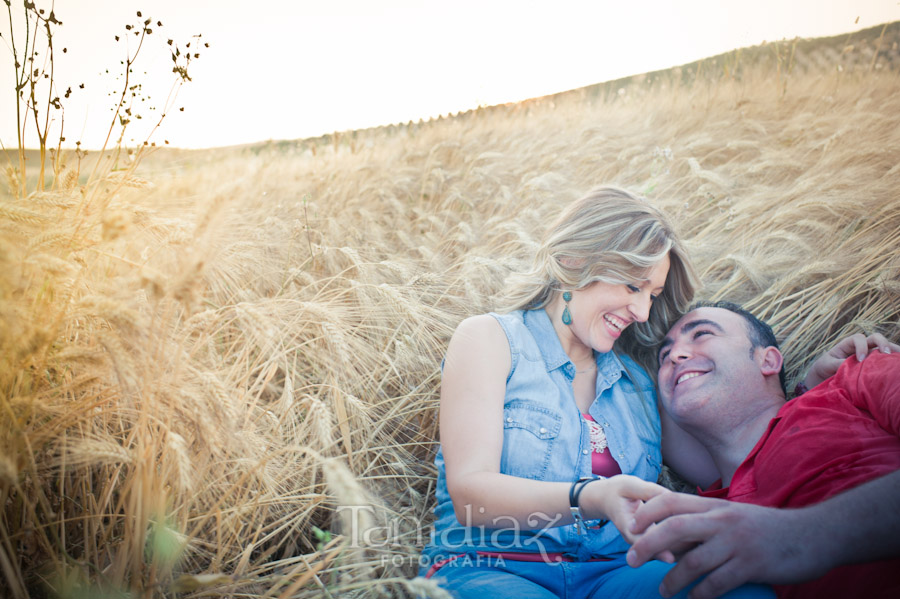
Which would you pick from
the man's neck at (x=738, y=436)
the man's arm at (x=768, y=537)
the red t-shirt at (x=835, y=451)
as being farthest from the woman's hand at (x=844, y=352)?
the man's arm at (x=768, y=537)

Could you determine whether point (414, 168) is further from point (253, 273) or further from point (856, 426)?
point (856, 426)

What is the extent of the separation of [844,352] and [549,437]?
3.39ft

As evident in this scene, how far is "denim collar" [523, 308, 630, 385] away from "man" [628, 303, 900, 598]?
0.61ft

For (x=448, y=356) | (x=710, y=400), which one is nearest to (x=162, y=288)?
(x=448, y=356)

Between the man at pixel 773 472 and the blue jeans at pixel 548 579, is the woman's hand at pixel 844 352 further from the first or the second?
the blue jeans at pixel 548 579

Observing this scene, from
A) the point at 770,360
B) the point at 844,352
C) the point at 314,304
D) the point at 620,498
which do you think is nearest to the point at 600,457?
the point at 620,498

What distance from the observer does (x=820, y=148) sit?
12.6 ft

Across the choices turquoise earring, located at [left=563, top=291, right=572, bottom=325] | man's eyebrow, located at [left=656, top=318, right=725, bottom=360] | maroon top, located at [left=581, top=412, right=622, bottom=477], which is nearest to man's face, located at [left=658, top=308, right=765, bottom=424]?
man's eyebrow, located at [left=656, top=318, right=725, bottom=360]

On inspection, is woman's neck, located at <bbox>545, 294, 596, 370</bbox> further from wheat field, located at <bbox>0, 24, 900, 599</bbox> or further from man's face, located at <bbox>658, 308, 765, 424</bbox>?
wheat field, located at <bbox>0, 24, 900, 599</bbox>

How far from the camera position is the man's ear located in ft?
6.42

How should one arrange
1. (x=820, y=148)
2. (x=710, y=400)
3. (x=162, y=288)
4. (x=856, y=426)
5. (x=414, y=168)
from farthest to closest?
(x=414, y=168) < (x=820, y=148) < (x=710, y=400) < (x=856, y=426) < (x=162, y=288)

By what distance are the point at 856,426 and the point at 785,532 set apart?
51 cm

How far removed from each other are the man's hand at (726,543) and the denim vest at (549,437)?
34 cm

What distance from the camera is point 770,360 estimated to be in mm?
1980
